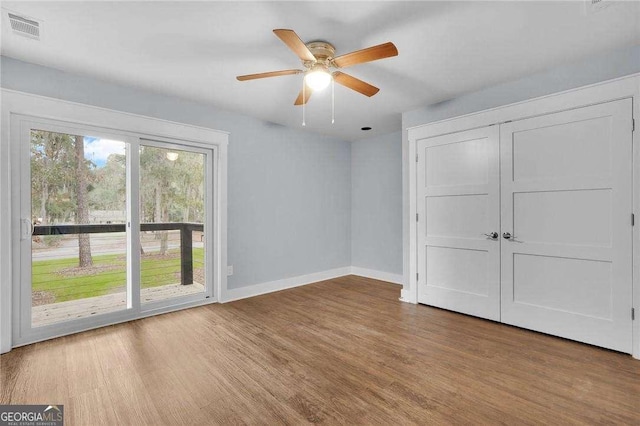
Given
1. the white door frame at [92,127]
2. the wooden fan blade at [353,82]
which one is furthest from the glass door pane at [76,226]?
the wooden fan blade at [353,82]

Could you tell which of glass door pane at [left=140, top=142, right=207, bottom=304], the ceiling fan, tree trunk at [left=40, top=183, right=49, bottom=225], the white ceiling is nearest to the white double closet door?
the white ceiling

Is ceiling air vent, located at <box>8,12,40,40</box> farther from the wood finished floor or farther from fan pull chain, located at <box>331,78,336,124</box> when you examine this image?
the wood finished floor

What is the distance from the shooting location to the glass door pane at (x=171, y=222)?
3582 millimetres

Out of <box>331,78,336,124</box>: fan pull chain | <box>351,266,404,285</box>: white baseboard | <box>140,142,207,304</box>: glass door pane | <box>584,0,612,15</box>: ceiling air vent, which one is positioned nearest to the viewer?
<box>584,0,612,15</box>: ceiling air vent

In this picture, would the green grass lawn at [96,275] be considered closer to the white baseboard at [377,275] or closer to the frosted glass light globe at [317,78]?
the frosted glass light globe at [317,78]

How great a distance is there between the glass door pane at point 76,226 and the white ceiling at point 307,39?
2.61 ft

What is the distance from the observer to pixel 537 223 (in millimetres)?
3066

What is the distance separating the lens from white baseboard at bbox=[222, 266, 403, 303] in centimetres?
421

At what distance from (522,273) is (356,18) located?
2952mm

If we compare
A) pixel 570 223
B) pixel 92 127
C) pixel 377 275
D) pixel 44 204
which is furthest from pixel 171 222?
pixel 570 223

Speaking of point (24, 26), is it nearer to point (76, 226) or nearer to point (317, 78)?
point (76, 226)

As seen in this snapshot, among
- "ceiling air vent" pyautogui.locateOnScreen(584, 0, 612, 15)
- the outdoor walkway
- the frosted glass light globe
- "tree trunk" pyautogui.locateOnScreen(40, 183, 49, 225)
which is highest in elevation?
"ceiling air vent" pyautogui.locateOnScreen(584, 0, 612, 15)

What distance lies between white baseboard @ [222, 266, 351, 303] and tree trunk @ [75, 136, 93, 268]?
1.66m

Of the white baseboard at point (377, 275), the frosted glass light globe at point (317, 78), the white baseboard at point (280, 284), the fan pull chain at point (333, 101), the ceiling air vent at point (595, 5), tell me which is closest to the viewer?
the ceiling air vent at point (595, 5)
